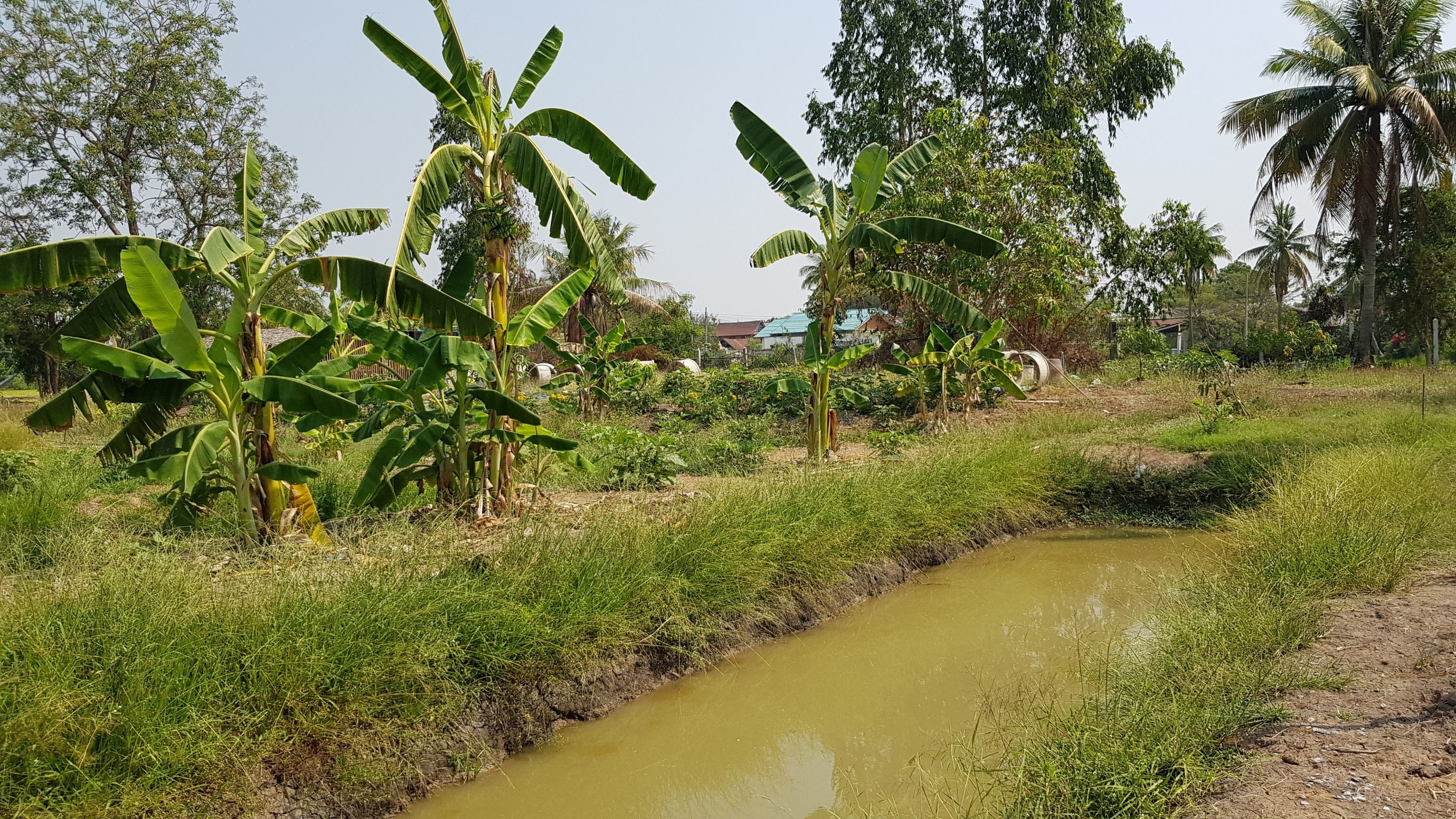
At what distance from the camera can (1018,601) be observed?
7.30 meters

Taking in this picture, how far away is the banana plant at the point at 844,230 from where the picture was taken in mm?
9656

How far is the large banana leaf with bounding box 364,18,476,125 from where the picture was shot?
685 cm

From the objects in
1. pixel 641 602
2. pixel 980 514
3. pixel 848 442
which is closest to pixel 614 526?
pixel 641 602

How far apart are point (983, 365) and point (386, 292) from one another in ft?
32.2

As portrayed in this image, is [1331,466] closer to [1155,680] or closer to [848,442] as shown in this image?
[1155,680]

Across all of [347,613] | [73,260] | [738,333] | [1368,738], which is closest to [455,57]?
[73,260]

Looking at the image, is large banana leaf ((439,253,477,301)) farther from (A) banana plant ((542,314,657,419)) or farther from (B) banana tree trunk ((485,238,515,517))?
(A) banana plant ((542,314,657,419))

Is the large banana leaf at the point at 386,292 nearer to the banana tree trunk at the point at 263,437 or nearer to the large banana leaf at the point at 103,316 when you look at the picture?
the banana tree trunk at the point at 263,437

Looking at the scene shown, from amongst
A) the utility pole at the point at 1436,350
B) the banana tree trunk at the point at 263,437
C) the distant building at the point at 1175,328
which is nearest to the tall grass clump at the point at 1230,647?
the banana tree trunk at the point at 263,437

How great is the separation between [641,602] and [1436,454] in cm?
847

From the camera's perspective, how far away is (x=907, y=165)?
10.6 meters

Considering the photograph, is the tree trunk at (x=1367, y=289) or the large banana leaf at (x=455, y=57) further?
the tree trunk at (x=1367, y=289)

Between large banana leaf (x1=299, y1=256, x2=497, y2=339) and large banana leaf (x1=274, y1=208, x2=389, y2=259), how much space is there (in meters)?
0.29

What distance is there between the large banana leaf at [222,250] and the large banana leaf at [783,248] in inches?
210
